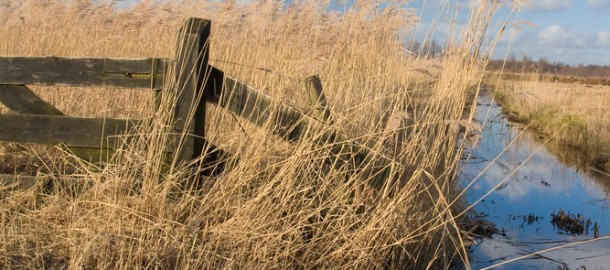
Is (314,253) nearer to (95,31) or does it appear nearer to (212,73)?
(212,73)

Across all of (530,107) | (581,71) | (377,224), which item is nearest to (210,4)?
(377,224)

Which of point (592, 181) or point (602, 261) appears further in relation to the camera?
point (592, 181)

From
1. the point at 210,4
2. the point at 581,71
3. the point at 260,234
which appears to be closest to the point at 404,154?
the point at 260,234

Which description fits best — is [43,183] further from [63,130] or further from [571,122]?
[571,122]

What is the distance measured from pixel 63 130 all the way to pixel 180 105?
0.84 m

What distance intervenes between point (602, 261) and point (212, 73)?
12.1 ft

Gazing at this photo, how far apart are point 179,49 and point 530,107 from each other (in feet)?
41.9

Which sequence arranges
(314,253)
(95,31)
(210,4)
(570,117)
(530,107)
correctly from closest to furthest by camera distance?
(314,253) < (210,4) < (95,31) < (570,117) < (530,107)

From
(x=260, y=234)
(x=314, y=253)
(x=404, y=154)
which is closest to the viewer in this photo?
(x=260, y=234)

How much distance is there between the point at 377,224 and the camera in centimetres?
327

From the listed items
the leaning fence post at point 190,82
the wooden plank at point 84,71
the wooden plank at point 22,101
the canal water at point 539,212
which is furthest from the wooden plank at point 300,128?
the wooden plank at point 22,101

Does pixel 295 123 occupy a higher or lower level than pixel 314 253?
higher

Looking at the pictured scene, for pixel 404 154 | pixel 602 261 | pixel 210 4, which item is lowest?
pixel 602 261

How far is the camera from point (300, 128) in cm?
326
